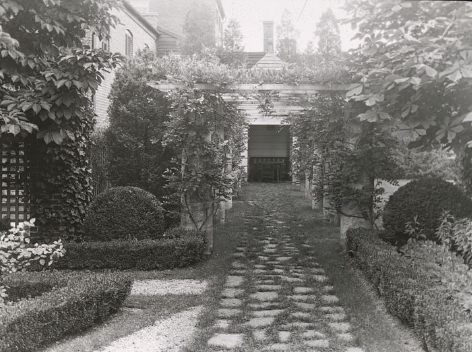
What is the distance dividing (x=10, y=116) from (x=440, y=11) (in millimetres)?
5242

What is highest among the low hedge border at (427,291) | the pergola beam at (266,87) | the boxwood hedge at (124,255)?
the pergola beam at (266,87)

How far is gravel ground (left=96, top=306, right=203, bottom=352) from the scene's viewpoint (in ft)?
16.9

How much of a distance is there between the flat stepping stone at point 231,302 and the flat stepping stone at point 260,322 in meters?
0.63

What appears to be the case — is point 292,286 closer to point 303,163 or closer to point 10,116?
point 10,116

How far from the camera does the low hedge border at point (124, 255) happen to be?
27.9ft

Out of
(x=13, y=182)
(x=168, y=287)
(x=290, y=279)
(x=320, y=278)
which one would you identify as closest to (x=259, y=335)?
(x=168, y=287)

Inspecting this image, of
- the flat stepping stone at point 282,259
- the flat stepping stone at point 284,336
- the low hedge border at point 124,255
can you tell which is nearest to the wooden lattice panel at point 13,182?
the low hedge border at point 124,255

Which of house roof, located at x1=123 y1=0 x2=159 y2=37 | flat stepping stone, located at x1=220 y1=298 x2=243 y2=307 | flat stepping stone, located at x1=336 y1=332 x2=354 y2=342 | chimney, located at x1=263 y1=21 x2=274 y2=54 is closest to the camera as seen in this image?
flat stepping stone, located at x1=336 y1=332 x2=354 y2=342

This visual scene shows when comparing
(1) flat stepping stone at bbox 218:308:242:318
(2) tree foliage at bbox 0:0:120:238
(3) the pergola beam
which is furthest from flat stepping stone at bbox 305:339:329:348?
(3) the pergola beam

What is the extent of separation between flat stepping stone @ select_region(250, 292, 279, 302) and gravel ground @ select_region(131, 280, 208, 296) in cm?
75

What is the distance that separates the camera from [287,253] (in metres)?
9.88

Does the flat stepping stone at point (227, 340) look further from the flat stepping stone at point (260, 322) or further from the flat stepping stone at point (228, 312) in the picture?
the flat stepping stone at point (228, 312)

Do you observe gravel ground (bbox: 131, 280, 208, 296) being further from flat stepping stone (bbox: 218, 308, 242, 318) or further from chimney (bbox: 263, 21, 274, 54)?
chimney (bbox: 263, 21, 274, 54)

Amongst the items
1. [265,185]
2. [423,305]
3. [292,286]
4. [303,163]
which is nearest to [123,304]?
[292,286]
